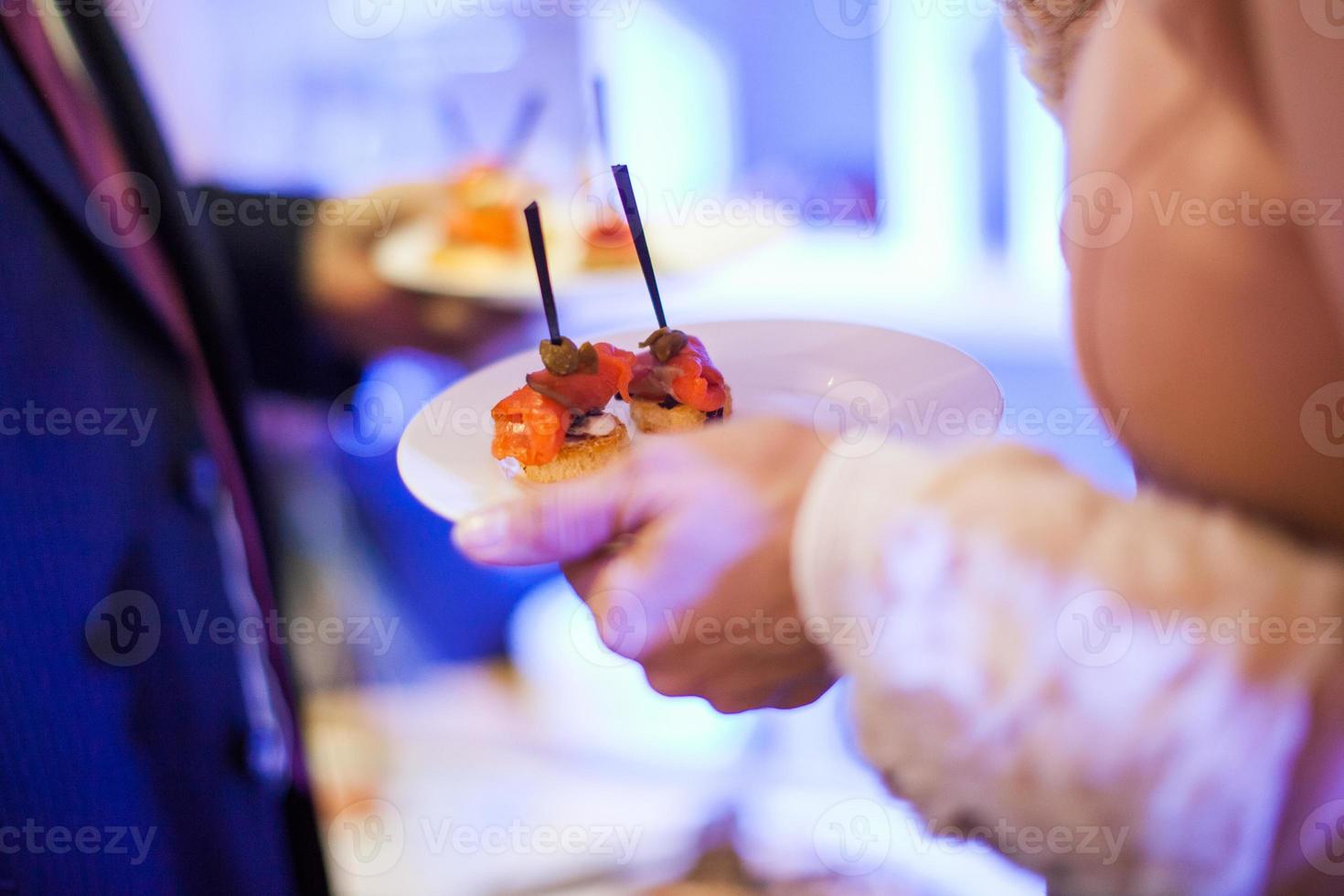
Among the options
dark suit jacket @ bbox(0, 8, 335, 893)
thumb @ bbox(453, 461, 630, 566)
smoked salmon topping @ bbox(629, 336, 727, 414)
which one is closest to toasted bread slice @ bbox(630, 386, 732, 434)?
smoked salmon topping @ bbox(629, 336, 727, 414)

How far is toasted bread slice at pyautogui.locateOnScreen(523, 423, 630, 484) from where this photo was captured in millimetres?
588

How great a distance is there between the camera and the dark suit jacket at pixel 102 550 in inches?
24.1

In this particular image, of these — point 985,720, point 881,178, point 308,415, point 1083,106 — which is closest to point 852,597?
point 985,720

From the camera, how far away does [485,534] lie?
0.45 meters

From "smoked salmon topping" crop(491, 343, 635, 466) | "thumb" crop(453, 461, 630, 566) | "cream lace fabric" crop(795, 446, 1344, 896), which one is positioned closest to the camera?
"cream lace fabric" crop(795, 446, 1344, 896)

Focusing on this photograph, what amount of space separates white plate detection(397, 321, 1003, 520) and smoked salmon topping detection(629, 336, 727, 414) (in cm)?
4

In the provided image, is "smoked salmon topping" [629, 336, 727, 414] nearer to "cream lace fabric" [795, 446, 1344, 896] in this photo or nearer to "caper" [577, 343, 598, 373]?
"caper" [577, 343, 598, 373]

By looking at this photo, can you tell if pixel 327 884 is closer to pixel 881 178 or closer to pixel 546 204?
pixel 546 204

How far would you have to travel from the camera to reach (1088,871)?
36cm

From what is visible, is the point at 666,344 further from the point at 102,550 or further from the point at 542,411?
the point at 102,550

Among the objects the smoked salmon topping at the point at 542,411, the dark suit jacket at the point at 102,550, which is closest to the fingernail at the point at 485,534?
the smoked salmon topping at the point at 542,411

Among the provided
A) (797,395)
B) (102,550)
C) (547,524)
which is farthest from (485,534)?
(102,550)

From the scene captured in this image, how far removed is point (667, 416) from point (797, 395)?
9 cm

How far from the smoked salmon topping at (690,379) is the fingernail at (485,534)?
0.63 feet
